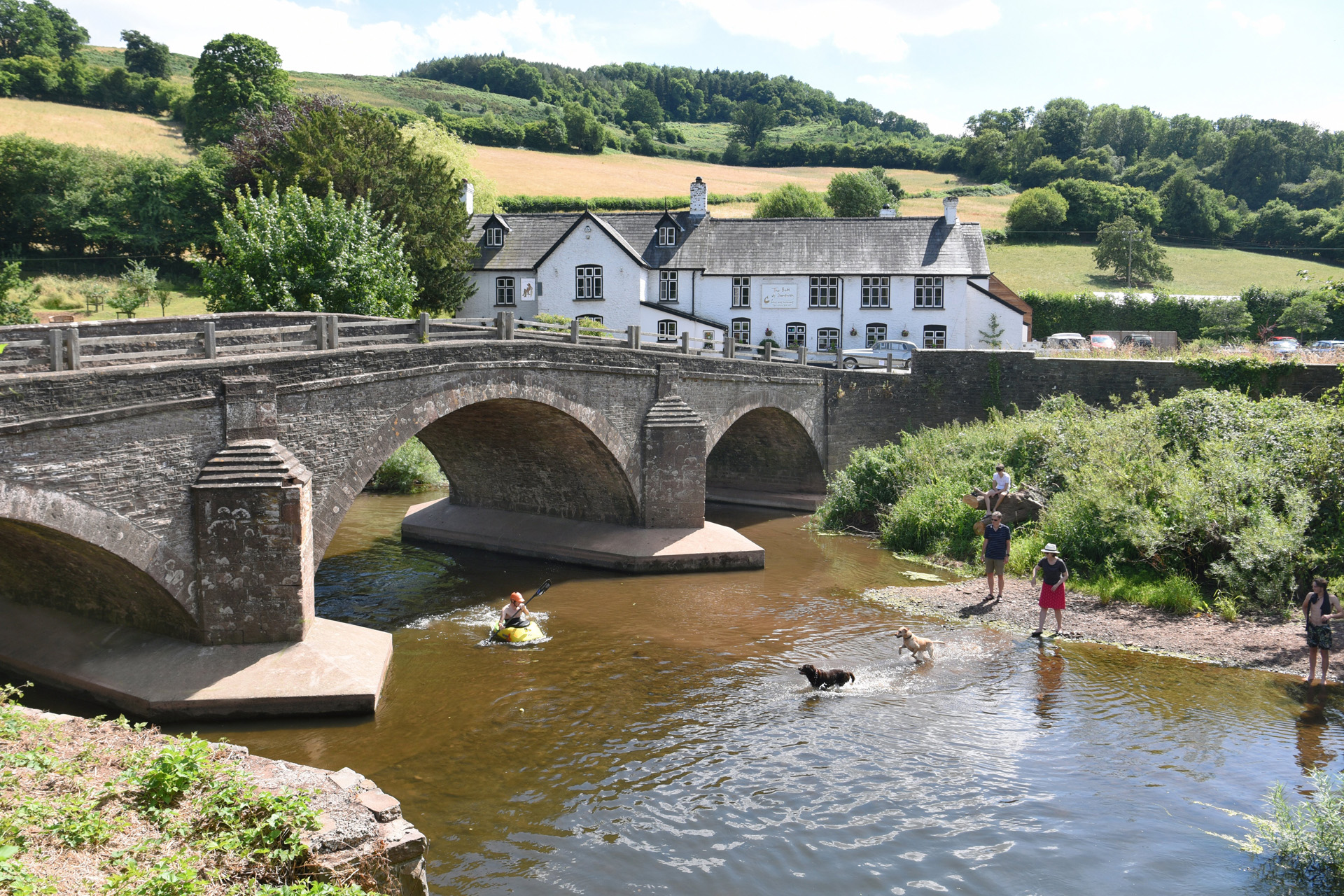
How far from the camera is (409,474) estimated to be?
31422 mm

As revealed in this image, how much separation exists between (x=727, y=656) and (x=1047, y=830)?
6.86m

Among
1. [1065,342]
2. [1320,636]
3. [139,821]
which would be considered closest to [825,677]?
[1320,636]

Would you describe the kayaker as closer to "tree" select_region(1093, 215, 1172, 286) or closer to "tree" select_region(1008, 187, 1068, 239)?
"tree" select_region(1093, 215, 1172, 286)

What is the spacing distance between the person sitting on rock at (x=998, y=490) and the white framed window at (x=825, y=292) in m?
22.4

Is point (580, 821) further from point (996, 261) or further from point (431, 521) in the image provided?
point (996, 261)

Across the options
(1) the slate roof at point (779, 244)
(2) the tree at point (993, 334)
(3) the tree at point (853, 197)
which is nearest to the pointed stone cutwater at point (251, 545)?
(1) the slate roof at point (779, 244)

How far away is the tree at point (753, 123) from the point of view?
129250 mm

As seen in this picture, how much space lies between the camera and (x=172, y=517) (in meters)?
13.5

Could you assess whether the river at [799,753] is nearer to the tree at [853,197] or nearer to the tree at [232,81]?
the tree at [232,81]

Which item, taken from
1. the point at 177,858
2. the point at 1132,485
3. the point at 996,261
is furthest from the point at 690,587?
the point at 996,261

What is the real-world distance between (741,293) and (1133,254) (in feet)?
136

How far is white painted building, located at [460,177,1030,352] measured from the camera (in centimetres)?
4425

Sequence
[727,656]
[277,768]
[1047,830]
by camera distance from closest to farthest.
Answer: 1. [277,768]
2. [1047,830]
3. [727,656]

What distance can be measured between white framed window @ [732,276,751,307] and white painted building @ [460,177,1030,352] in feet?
0.16
